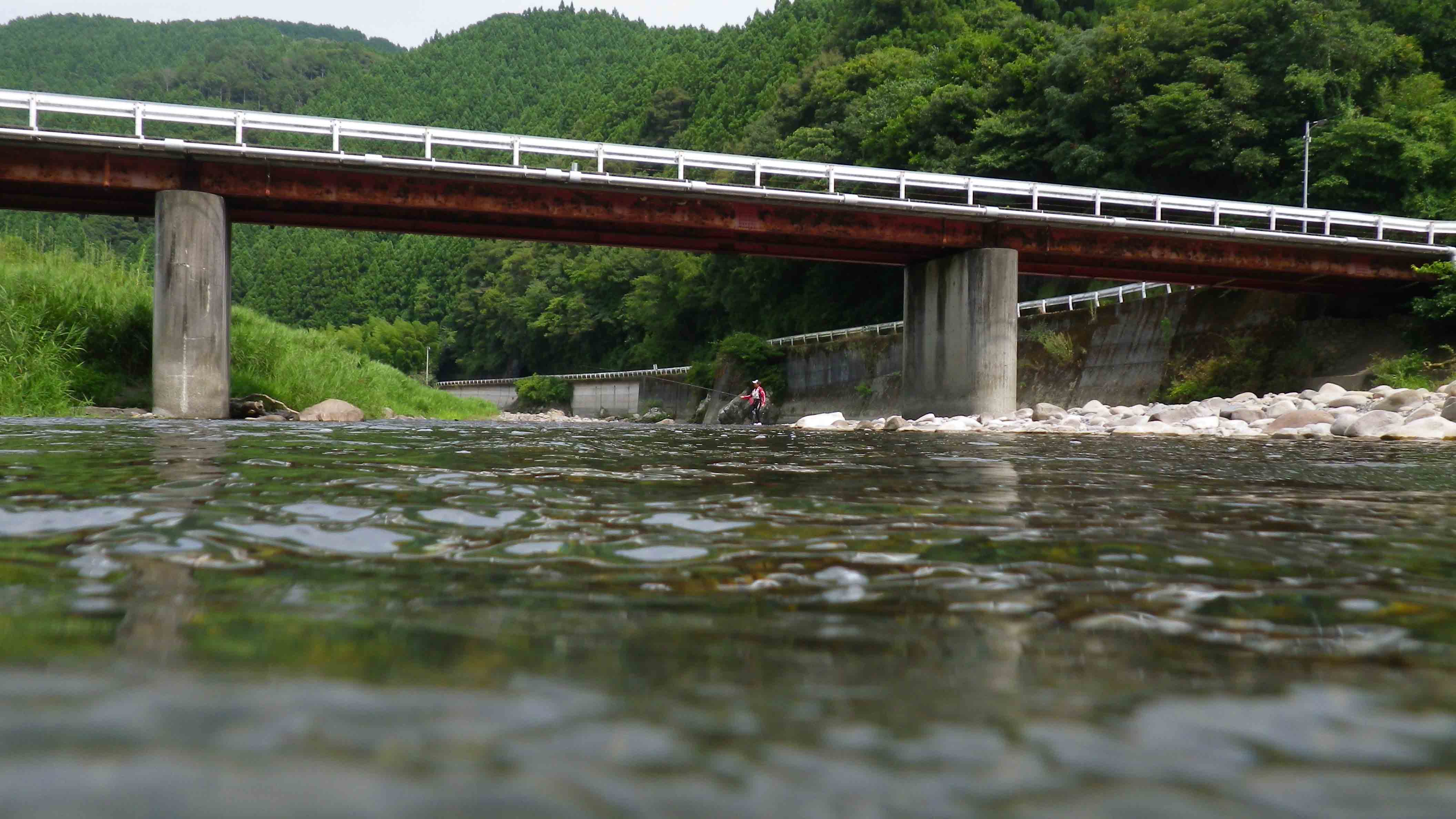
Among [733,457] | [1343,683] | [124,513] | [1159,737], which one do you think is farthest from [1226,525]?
[733,457]

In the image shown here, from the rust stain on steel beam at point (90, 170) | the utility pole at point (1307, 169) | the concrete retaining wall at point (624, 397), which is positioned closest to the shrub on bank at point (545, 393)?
the concrete retaining wall at point (624, 397)

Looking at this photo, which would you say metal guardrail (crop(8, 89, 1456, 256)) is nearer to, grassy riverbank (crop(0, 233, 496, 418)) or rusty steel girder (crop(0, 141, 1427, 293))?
rusty steel girder (crop(0, 141, 1427, 293))

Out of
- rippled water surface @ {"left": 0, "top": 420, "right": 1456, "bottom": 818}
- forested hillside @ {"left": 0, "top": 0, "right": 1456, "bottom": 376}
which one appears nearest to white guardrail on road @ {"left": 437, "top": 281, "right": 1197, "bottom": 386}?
forested hillside @ {"left": 0, "top": 0, "right": 1456, "bottom": 376}

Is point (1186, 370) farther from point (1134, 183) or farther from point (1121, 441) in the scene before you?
point (1121, 441)

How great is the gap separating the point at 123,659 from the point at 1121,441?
1515 centimetres

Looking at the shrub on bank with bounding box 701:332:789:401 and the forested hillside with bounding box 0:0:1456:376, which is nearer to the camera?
the forested hillside with bounding box 0:0:1456:376

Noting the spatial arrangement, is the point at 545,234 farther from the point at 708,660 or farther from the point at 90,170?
the point at 708,660

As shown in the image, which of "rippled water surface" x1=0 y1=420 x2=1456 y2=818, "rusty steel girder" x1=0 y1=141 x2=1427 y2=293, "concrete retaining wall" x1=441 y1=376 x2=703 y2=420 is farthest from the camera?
"concrete retaining wall" x1=441 y1=376 x2=703 y2=420

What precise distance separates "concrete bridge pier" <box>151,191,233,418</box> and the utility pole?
103ft

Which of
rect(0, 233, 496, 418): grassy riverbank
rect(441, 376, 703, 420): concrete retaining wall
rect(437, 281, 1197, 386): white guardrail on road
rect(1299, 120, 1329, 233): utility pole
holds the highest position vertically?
rect(1299, 120, 1329, 233): utility pole

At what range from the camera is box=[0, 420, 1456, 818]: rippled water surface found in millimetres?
1437

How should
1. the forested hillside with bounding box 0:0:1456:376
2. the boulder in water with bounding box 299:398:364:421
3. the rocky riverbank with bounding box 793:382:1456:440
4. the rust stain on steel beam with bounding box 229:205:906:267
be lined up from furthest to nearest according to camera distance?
the forested hillside with bounding box 0:0:1456:376, the rust stain on steel beam with bounding box 229:205:906:267, the boulder in water with bounding box 299:398:364:421, the rocky riverbank with bounding box 793:382:1456:440

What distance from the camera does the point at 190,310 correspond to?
22.8 m

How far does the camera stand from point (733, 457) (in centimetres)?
960
